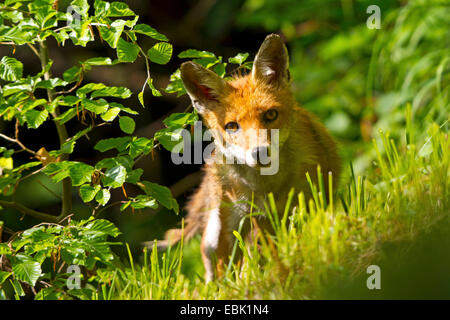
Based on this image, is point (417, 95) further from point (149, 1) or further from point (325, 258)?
point (149, 1)

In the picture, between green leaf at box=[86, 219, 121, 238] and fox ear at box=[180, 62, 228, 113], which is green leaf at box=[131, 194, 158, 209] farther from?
fox ear at box=[180, 62, 228, 113]

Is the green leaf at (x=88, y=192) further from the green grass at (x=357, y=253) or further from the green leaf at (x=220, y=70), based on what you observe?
the green leaf at (x=220, y=70)

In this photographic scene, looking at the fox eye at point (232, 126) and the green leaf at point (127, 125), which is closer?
the green leaf at point (127, 125)

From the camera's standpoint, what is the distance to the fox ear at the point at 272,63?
9.05 ft

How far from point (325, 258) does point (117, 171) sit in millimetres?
890

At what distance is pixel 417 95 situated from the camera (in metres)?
4.33

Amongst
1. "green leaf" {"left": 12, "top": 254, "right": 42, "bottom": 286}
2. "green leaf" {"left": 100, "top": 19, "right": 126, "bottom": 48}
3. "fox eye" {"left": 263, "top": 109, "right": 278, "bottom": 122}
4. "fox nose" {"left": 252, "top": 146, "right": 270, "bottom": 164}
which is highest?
"green leaf" {"left": 100, "top": 19, "right": 126, "bottom": 48}

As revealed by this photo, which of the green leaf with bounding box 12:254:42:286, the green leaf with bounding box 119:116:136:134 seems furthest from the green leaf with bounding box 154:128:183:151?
the green leaf with bounding box 12:254:42:286

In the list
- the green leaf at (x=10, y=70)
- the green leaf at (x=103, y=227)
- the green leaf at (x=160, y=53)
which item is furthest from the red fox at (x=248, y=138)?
the green leaf at (x=10, y=70)

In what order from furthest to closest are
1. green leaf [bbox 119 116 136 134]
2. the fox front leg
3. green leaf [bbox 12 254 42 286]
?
the fox front leg
green leaf [bbox 119 116 136 134]
green leaf [bbox 12 254 42 286]

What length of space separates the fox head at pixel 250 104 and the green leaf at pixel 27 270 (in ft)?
3.28

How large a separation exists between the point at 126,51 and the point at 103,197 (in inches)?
23.2

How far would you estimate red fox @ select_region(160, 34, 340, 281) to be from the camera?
2.77m

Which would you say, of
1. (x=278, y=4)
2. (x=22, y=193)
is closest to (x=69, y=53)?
(x=22, y=193)
